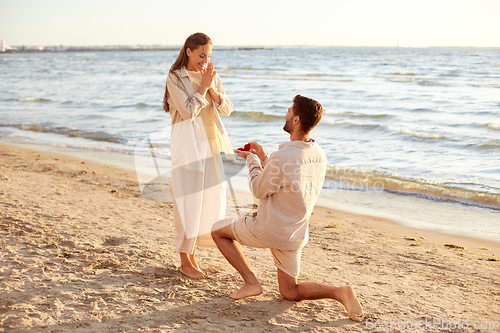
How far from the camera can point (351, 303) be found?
2.91 m

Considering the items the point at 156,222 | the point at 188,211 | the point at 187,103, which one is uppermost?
the point at 187,103

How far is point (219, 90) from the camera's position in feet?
11.6

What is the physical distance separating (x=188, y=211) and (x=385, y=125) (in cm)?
1036

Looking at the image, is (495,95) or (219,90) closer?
(219,90)

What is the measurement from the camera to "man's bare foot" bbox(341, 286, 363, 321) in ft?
9.55

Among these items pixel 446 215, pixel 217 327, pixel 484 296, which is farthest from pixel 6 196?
pixel 446 215

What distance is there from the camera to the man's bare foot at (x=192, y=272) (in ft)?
11.6

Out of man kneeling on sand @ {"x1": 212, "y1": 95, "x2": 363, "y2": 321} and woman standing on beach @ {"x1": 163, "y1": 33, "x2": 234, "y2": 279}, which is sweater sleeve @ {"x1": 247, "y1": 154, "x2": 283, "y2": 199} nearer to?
man kneeling on sand @ {"x1": 212, "y1": 95, "x2": 363, "y2": 321}

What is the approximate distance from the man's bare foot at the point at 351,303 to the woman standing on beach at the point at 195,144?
118cm

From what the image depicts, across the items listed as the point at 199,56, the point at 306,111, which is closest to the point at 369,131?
the point at 199,56

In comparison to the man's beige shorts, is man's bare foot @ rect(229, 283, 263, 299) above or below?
below

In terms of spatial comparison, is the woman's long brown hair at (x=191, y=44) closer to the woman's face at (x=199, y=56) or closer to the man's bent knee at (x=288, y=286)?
the woman's face at (x=199, y=56)

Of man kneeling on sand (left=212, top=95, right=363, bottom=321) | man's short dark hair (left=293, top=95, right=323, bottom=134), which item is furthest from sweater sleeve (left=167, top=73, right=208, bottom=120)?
man's short dark hair (left=293, top=95, right=323, bottom=134)

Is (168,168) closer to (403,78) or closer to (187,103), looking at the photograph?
(187,103)
